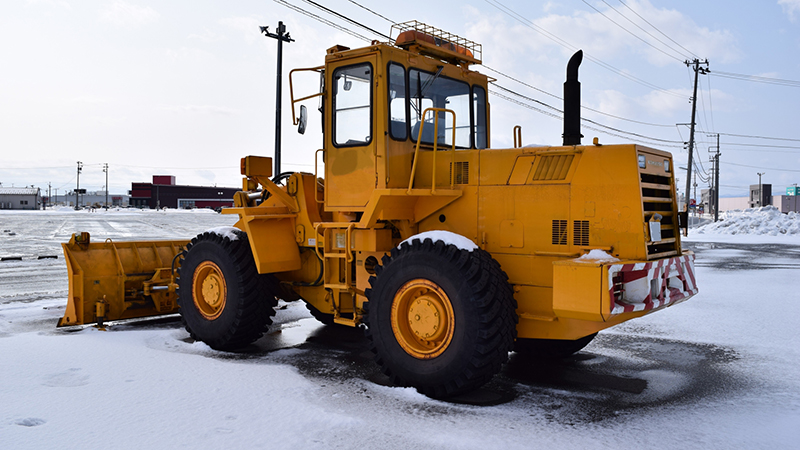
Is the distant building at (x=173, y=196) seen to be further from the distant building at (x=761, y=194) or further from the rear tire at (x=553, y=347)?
the rear tire at (x=553, y=347)

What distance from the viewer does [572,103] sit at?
18.6 feet

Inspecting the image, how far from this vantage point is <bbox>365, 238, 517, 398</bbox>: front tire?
470 cm

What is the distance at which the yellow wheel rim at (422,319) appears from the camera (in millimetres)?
4965

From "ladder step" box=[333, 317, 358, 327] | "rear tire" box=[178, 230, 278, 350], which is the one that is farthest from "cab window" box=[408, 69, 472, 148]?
"rear tire" box=[178, 230, 278, 350]

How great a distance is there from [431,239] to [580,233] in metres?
1.31

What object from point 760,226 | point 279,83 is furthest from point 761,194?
point 279,83

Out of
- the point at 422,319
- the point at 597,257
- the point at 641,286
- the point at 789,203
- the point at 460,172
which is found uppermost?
the point at 789,203

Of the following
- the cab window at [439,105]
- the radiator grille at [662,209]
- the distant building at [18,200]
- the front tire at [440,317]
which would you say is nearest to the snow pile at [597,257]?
the radiator grille at [662,209]

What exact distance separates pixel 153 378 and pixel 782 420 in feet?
17.0

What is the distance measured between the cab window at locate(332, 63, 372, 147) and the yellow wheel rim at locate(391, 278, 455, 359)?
5.62 feet

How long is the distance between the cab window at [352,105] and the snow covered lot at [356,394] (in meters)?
2.39

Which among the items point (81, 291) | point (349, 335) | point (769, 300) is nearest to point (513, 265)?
point (349, 335)

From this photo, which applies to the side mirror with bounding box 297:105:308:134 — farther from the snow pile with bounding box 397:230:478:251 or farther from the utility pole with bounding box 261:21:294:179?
the utility pole with bounding box 261:21:294:179

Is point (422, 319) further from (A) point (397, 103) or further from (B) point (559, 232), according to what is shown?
(A) point (397, 103)
